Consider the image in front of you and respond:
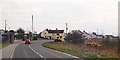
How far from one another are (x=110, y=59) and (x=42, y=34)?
16957 cm

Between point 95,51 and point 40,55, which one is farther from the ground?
point 95,51

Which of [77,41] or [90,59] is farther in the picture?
[77,41]

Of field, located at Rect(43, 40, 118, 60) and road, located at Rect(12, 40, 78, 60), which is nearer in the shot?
road, located at Rect(12, 40, 78, 60)

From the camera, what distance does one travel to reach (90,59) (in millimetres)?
26609

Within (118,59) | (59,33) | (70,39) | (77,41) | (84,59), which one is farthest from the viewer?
(59,33)

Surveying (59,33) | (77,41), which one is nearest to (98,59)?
(77,41)

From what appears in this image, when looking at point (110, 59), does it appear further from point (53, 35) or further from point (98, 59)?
point (53, 35)

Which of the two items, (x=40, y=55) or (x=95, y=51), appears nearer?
(x=40, y=55)

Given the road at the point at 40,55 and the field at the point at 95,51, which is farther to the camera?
the field at the point at 95,51

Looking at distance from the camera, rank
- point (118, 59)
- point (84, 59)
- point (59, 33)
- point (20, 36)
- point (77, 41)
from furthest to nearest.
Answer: point (59, 33) → point (20, 36) → point (77, 41) → point (84, 59) → point (118, 59)

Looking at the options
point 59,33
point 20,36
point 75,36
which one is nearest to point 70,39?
point 75,36

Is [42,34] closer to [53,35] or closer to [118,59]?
[53,35]

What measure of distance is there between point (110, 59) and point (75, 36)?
189ft

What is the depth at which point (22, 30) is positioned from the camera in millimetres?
192250
